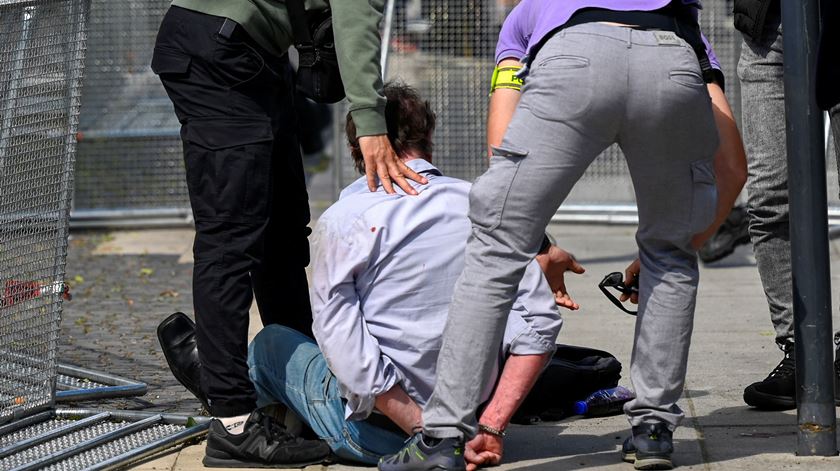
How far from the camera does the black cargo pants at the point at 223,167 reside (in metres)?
3.46

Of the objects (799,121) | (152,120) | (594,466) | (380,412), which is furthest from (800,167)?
(152,120)

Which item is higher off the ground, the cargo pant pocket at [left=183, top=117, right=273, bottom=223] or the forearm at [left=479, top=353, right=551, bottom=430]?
the cargo pant pocket at [left=183, top=117, right=273, bottom=223]

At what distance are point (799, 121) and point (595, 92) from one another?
2.26 feet

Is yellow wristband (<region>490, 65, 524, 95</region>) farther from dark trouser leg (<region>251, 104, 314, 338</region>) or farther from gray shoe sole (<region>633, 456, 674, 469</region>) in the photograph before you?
gray shoe sole (<region>633, 456, 674, 469</region>)

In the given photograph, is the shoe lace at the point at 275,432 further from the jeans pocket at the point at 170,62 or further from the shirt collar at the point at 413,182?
the jeans pocket at the point at 170,62

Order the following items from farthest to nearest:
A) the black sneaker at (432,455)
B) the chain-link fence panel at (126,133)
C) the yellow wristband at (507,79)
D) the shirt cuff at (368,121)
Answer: the chain-link fence panel at (126,133) < the yellow wristband at (507,79) < the shirt cuff at (368,121) < the black sneaker at (432,455)

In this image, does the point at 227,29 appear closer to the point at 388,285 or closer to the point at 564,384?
the point at 388,285

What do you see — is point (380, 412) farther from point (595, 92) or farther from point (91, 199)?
point (91, 199)

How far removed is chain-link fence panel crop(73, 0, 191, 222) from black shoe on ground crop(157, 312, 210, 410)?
16.4ft

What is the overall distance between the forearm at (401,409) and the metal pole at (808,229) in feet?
3.31

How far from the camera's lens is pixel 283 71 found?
12.0 feet

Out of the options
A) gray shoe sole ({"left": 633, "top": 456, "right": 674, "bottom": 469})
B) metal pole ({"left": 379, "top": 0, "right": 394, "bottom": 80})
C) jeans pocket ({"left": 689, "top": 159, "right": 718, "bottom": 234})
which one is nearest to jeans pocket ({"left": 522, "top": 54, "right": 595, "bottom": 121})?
jeans pocket ({"left": 689, "top": 159, "right": 718, "bottom": 234})

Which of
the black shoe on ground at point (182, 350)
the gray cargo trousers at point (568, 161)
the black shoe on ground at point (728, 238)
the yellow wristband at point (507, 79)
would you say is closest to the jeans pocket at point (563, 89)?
the gray cargo trousers at point (568, 161)

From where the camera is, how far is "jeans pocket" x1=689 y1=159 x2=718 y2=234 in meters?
3.13
